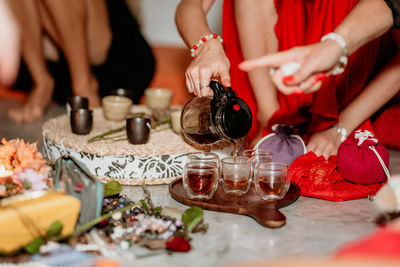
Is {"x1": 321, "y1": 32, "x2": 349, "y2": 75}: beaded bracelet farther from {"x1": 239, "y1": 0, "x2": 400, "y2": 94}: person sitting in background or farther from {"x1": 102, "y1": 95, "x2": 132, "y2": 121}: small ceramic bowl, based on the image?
{"x1": 102, "y1": 95, "x2": 132, "y2": 121}: small ceramic bowl

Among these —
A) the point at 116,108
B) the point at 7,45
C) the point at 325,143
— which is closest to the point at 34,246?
the point at 7,45

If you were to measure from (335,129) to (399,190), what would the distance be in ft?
2.27

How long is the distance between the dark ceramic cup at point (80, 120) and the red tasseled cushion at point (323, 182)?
2.45 feet

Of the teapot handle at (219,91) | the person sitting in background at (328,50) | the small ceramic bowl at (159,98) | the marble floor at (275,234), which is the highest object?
the person sitting in background at (328,50)

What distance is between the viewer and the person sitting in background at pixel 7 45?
2.58 feet

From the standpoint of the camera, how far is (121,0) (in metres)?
2.78

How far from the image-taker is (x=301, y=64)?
43.6 inches

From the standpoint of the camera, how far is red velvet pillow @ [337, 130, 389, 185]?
1435 mm

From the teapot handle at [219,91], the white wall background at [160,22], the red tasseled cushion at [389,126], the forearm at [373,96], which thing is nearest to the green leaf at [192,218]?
the teapot handle at [219,91]

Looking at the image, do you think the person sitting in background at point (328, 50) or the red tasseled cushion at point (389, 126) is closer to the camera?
the person sitting in background at point (328, 50)

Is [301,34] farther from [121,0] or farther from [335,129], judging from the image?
[121,0]

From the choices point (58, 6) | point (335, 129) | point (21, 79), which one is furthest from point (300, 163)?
point (21, 79)

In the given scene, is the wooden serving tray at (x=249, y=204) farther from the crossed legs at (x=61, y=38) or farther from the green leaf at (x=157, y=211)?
the crossed legs at (x=61, y=38)

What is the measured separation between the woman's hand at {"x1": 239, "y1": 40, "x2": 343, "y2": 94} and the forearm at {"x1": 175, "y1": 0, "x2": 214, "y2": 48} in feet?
1.88
